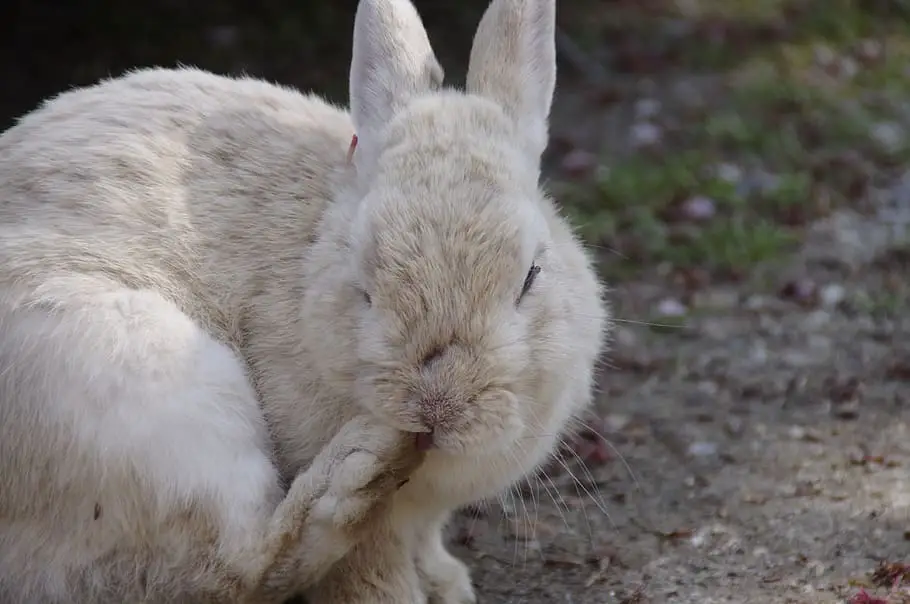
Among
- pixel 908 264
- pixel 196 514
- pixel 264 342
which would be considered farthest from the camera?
pixel 908 264

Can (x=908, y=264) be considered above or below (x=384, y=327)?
below

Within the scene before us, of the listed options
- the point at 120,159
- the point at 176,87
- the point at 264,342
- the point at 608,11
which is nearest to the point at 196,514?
the point at 264,342

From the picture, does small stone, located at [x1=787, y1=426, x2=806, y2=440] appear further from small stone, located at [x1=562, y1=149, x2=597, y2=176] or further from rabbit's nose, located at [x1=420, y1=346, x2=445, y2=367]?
small stone, located at [x1=562, y1=149, x2=597, y2=176]

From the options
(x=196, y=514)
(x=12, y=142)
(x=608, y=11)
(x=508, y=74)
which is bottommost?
(x=608, y=11)

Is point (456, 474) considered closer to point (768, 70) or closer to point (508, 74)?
point (508, 74)

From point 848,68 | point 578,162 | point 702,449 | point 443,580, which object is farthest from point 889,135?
point 443,580

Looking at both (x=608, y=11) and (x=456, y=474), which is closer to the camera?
(x=456, y=474)
